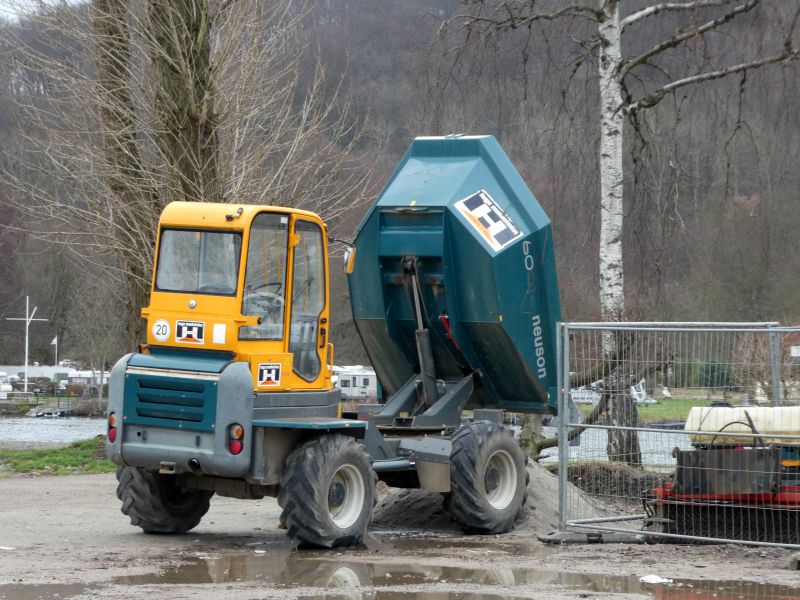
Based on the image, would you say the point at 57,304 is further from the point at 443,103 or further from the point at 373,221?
the point at 373,221

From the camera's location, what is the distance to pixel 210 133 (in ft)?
61.5

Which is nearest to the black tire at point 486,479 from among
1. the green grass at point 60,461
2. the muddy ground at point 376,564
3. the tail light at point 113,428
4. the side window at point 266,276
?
the muddy ground at point 376,564

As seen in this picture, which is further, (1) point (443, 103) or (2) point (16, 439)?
(2) point (16, 439)

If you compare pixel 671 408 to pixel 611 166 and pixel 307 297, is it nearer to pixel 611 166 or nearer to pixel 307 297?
pixel 307 297

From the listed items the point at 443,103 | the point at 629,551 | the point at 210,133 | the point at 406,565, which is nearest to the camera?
the point at 406,565

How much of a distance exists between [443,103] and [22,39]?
787cm

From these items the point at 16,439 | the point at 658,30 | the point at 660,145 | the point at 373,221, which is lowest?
the point at 16,439

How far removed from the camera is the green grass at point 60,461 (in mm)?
18797

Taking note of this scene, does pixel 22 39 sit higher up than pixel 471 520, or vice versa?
pixel 22 39

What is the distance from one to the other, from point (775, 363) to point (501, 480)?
3121 mm

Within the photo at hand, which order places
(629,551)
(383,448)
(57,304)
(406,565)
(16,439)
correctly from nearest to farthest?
(406,565), (629,551), (383,448), (16,439), (57,304)

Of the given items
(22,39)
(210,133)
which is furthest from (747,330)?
(22,39)

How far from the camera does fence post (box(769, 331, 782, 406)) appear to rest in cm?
1018

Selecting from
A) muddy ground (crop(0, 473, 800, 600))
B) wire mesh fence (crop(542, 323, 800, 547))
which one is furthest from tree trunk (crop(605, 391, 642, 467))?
muddy ground (crop(0, 473, 800, 600))
